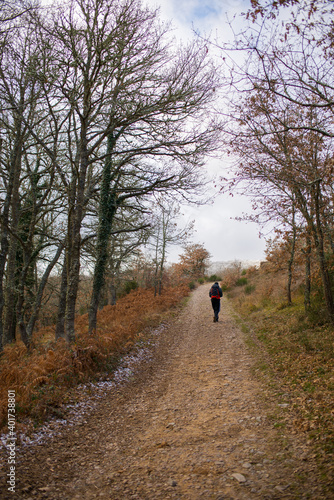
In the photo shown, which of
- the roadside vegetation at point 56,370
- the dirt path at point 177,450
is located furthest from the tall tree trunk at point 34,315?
the dirt path at point 177,450

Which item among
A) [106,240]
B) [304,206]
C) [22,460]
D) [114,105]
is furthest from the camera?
[106,240]

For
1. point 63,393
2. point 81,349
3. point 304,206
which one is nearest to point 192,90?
point 304,206

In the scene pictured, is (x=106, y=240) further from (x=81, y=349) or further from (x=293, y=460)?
(x=293, y=460)

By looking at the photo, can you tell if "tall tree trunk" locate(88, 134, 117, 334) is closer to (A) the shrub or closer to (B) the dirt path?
(B) the dirt path

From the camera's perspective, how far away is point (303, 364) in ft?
22.3

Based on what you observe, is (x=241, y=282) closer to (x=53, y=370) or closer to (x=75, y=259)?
(x=75, y=259)

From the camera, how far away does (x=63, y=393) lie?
584 cm

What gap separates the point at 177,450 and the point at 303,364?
3792 mm

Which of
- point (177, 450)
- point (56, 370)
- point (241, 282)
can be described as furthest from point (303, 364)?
point (241, 282)

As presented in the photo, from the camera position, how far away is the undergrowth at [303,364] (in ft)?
13.7

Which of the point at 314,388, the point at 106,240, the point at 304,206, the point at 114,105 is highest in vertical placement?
the point at 114,105

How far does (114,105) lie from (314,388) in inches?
325

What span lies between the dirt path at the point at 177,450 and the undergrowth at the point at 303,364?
26 cm

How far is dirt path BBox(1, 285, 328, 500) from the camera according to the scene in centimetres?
342
